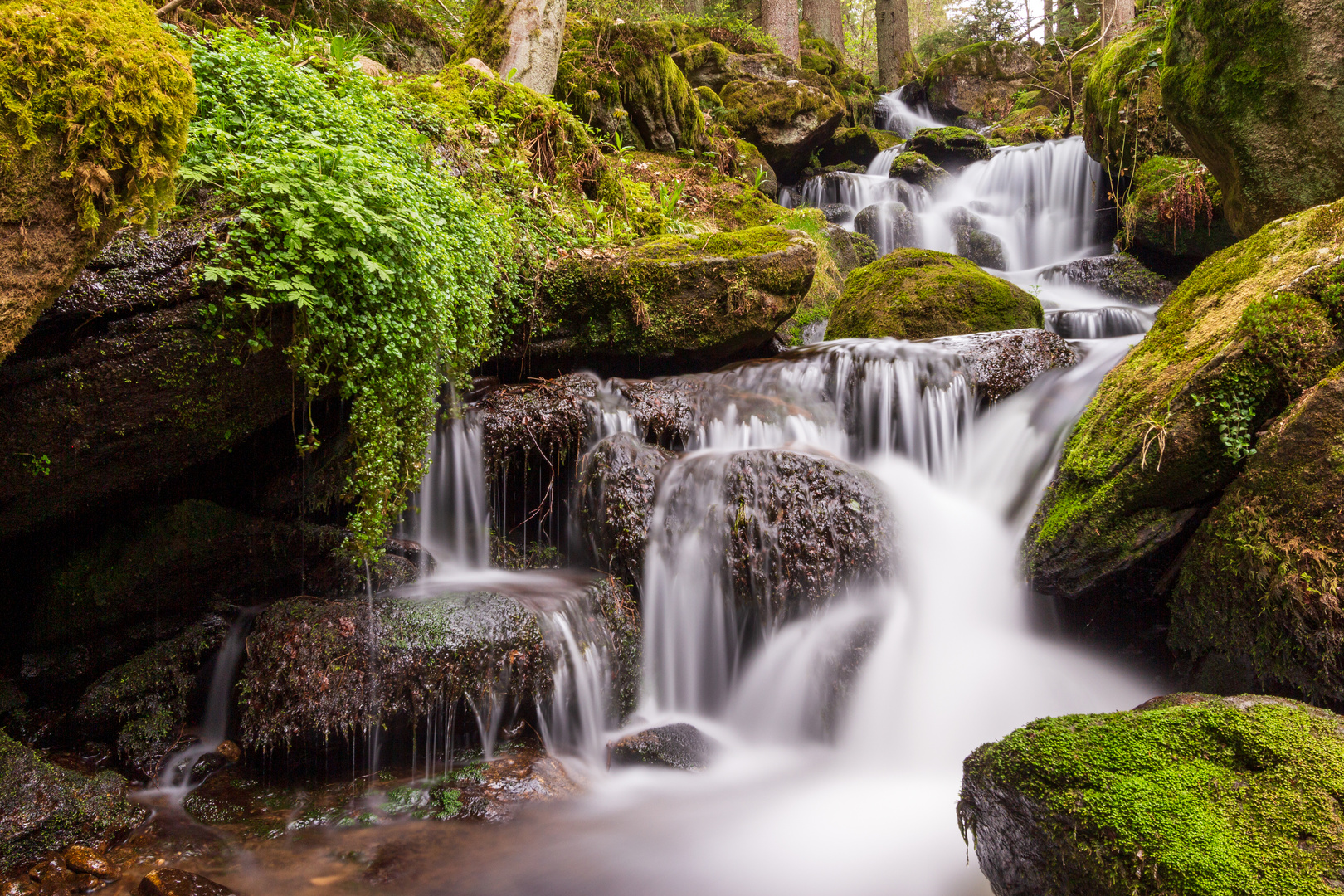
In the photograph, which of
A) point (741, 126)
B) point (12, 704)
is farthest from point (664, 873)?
point (741, 126)

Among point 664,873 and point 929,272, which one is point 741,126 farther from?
point 664,873

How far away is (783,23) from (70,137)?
1726 centimetres

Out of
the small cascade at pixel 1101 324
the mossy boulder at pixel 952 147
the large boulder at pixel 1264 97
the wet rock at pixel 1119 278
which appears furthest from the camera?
the mossy boulder at pixel 952 147

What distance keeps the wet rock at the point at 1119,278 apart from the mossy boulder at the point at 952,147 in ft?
17.7

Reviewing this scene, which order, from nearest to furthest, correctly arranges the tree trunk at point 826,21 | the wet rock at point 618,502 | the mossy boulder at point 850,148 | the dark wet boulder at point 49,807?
the dark wet boulder at point 49,807
the wet rock at point 618,502
the mossy boulder at point 850,148
the tree trunk at point 826,21

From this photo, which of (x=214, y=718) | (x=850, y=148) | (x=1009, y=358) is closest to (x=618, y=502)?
(x=214, y=718)

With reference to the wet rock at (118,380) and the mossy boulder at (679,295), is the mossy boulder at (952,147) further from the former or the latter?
the wet rock at (118,380)

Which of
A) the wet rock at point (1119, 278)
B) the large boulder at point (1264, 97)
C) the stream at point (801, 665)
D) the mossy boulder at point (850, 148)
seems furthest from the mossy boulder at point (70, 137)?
the mossy boulder at point (850, 148)

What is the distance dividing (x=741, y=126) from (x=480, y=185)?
9074mm

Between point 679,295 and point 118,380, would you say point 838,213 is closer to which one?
point 679,295

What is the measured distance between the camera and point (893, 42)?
2158 cm

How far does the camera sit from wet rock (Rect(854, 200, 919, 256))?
12156mm

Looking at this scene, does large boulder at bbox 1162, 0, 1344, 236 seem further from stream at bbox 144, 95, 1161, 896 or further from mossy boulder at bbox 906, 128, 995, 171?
mossy boulder at bbox 906, 128, 995, 171

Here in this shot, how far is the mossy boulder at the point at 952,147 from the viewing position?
1471 centimetres
